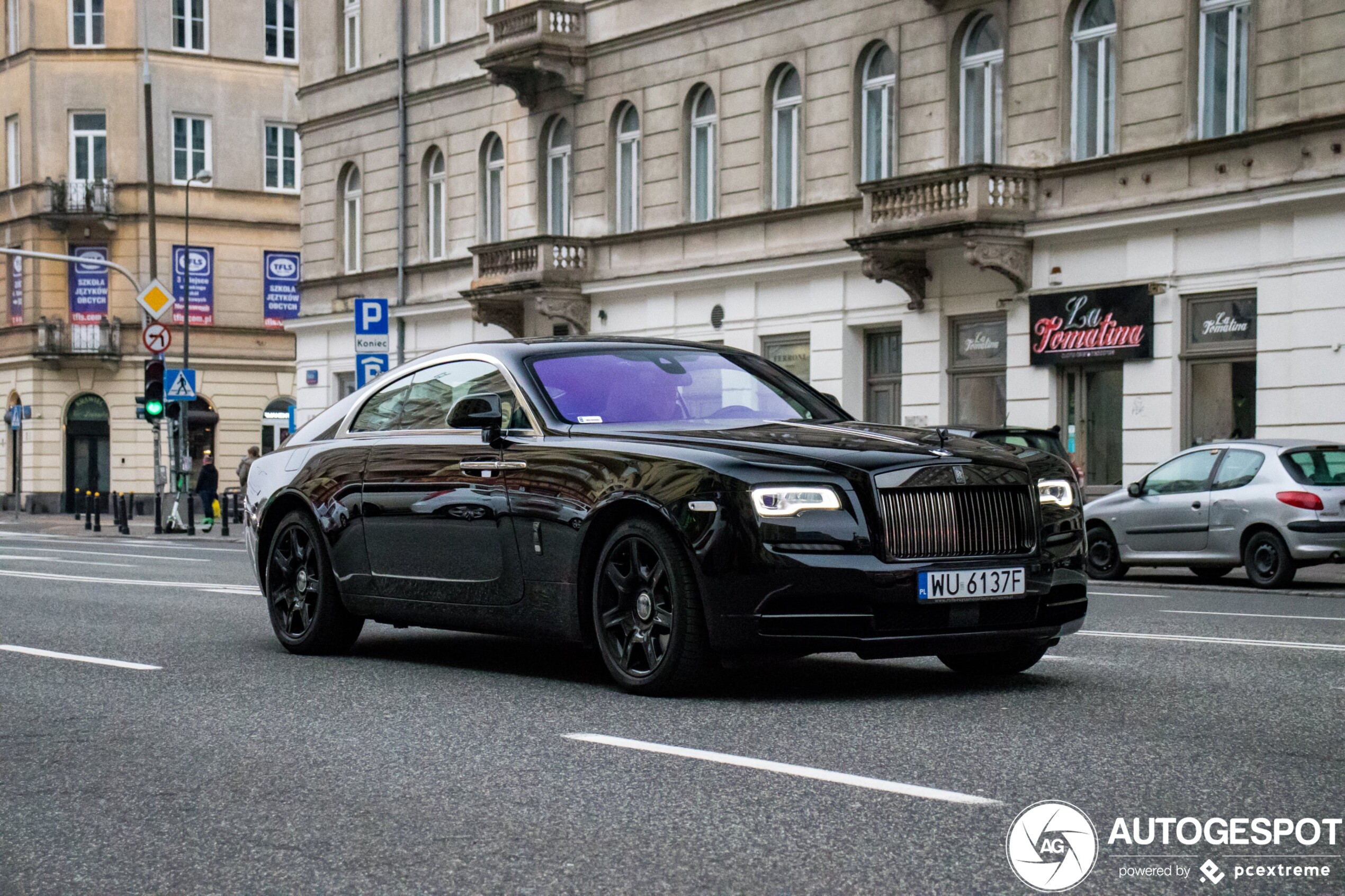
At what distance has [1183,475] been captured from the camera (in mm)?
20422

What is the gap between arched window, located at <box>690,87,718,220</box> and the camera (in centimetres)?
3319

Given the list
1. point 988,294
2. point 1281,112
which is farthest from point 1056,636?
point 988,294

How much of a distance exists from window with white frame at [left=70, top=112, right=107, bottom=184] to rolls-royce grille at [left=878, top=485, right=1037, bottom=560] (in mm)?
53154

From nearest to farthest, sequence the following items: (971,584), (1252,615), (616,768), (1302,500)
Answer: (616,768) → (971,584) → (1252,615) → (1302,500)

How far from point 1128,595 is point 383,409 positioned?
8832 millimetres

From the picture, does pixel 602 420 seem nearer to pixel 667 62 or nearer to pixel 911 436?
pixel 911 436

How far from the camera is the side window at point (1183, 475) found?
65.9 feet

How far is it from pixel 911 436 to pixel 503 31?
2882 centimetres

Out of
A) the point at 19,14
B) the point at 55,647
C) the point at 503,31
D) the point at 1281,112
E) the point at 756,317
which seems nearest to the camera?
the point at 55,647

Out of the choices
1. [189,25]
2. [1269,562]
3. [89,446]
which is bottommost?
[1269,562]

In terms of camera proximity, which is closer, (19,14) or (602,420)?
(602,420)

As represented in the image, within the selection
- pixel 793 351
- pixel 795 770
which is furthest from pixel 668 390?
pixel 793 351

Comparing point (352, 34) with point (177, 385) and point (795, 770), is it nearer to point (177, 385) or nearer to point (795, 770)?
point (177, 385)

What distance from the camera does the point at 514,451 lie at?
892cm
